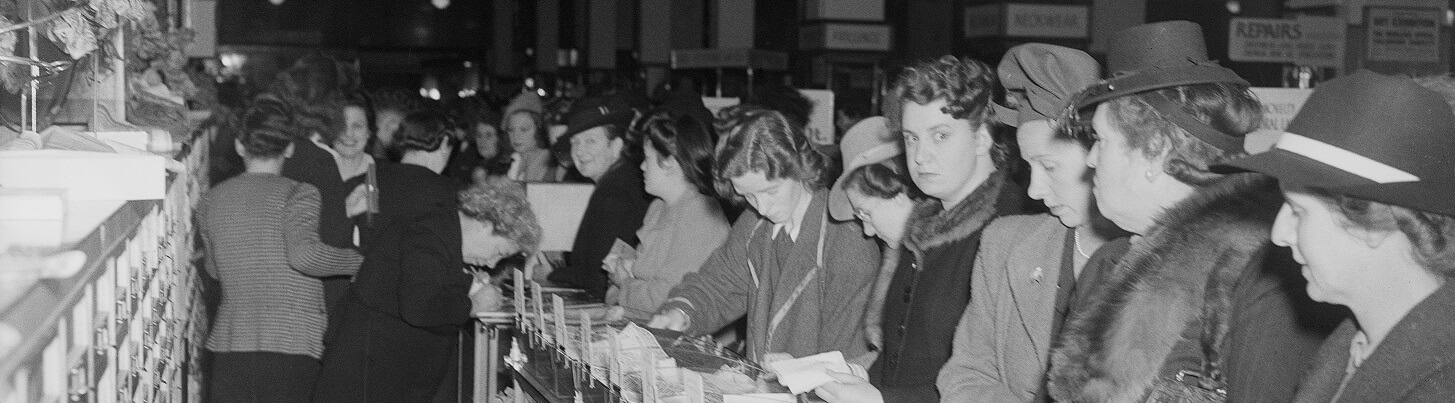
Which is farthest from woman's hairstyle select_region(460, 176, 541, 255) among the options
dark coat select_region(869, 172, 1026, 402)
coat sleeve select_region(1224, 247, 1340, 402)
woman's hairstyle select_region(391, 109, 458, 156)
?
coat sleeve select_region(1224, 247, 1340, 402)

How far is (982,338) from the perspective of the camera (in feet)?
8.27

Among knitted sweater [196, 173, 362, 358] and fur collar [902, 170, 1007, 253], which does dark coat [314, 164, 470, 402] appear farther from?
fur collar [902, 170, 1007, 253]

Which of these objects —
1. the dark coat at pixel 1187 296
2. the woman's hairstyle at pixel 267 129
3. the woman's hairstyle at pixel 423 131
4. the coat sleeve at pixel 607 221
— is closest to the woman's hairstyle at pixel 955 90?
the dark coat at pixel 1187 296

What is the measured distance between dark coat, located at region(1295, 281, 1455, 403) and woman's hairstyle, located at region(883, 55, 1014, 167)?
1.32 metres

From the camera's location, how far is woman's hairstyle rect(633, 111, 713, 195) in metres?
4.19

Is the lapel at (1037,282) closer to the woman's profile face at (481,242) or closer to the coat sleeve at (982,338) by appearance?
the coat sleeve at (982,338)

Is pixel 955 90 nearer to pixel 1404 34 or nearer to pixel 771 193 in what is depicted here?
pixel 771 193

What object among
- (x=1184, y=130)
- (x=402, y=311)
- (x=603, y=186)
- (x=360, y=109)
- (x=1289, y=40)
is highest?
(x=1289, y=40)

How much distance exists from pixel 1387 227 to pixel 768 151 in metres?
1.95

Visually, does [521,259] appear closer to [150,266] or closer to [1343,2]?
[150,266]

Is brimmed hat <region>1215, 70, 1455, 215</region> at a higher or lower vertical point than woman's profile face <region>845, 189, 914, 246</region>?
higher

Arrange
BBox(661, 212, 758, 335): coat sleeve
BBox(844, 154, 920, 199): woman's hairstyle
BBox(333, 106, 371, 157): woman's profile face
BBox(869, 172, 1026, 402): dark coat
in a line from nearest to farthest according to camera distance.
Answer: BBox(869, 172, 1026, 402): dark coat < BBox(844, 154, 920, 199): woman's hairstyle < BBox(661, 212, 758, 335): coat sleeve < BBox(333, 106, 371, 157): woman's profile face

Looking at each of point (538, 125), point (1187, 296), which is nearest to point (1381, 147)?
point (1187, 296)

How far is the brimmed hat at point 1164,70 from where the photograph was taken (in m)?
2.02
